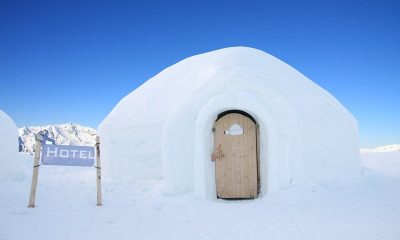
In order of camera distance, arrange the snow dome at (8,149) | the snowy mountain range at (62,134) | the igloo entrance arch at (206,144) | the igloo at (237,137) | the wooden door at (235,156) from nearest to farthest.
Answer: the igloo entrance arch at (206,144) → the igloo at (237,137) → the wooden door at (235,156) → the snow dome at (8,149) → the snowy mountain range at (62,134)

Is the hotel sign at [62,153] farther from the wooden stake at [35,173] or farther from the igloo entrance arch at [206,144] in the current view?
the igloo entrance arch at [206,144]

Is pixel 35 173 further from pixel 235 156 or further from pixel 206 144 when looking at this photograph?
pixel 235 156

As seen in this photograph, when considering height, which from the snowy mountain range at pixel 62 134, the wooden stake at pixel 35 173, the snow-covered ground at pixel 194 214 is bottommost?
the snow-covered ground at pixel 194 214

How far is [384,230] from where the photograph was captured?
4938 millimetres

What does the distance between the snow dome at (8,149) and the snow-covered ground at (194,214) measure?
3.06 metres

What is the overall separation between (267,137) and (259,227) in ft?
9.81

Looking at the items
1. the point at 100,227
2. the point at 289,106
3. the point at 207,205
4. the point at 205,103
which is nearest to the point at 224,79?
the point at 205,103

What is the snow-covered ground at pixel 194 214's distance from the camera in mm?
4945

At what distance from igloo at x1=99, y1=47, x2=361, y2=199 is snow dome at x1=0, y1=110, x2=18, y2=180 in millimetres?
4648

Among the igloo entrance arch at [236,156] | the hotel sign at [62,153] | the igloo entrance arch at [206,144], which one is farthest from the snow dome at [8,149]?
the igloo entrance arch at [236,156]

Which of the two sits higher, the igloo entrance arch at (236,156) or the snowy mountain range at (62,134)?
the snowy mountain range at (62,134)

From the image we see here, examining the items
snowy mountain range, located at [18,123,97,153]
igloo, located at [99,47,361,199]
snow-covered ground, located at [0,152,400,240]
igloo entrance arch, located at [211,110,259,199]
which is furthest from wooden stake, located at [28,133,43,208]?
snowy mountain range, located at [18,123,97,153]

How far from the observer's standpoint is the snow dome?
11719mm

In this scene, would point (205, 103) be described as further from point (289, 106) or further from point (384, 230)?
point (384, 230)
